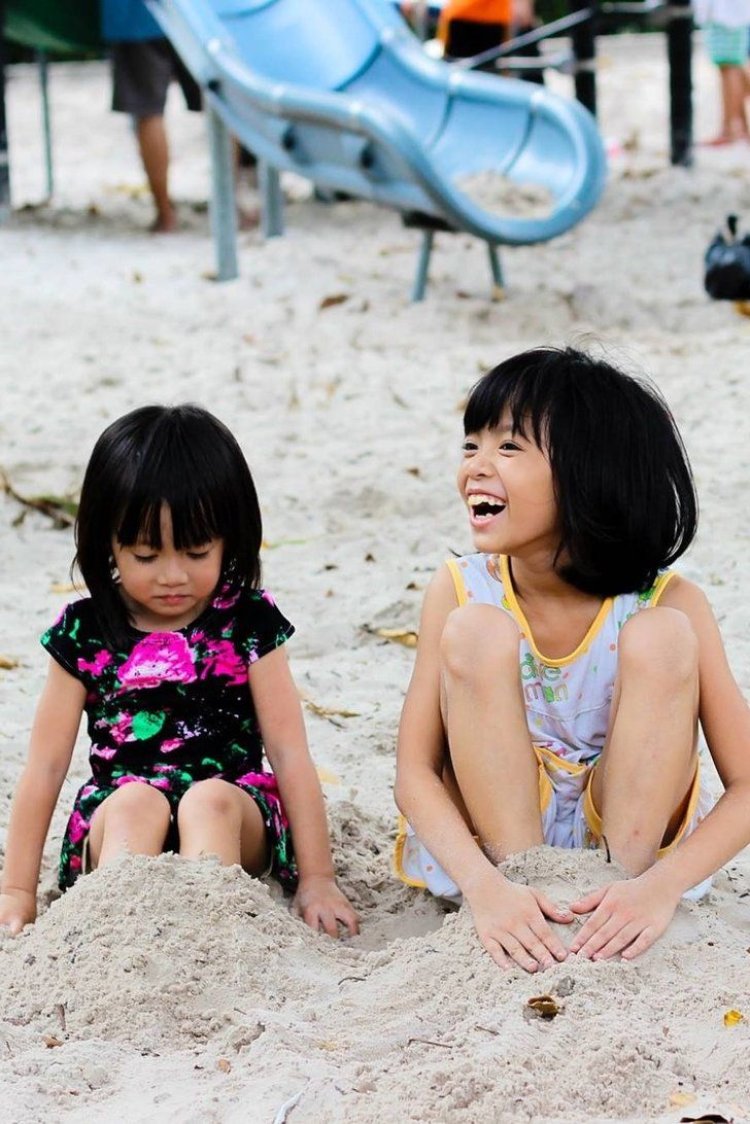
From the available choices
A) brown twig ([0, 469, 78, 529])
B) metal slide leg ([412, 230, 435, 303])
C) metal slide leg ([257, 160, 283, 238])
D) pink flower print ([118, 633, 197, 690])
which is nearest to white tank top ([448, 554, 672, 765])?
pink flower print ([118, 633, 197, 690])

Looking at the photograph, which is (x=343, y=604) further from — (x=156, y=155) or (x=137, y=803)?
(x=156, y=155)

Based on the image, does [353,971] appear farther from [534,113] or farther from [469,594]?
[534,113]

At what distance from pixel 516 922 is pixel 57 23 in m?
8.03

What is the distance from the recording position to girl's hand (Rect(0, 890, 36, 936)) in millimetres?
2463

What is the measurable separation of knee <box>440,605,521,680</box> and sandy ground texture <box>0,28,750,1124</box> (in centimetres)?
29

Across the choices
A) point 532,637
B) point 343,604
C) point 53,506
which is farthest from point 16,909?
point 53,506

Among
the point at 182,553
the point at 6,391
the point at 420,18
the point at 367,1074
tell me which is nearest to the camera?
the point at 367,1074

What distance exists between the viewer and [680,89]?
33.2 ft

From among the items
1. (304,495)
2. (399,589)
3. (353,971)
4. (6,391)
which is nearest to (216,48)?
(6,391)

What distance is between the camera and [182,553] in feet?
8.19

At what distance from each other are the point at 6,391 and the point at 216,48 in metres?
2.68

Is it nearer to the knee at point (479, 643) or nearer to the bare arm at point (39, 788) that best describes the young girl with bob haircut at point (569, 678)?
the knee at point (479, 643)

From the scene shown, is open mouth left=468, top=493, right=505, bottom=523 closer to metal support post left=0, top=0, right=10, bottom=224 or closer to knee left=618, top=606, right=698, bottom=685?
knee left=618, top=606, right=698, bottom=685

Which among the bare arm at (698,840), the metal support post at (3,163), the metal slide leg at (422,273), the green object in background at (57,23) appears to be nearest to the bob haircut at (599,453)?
the bare arm at (698,840)
